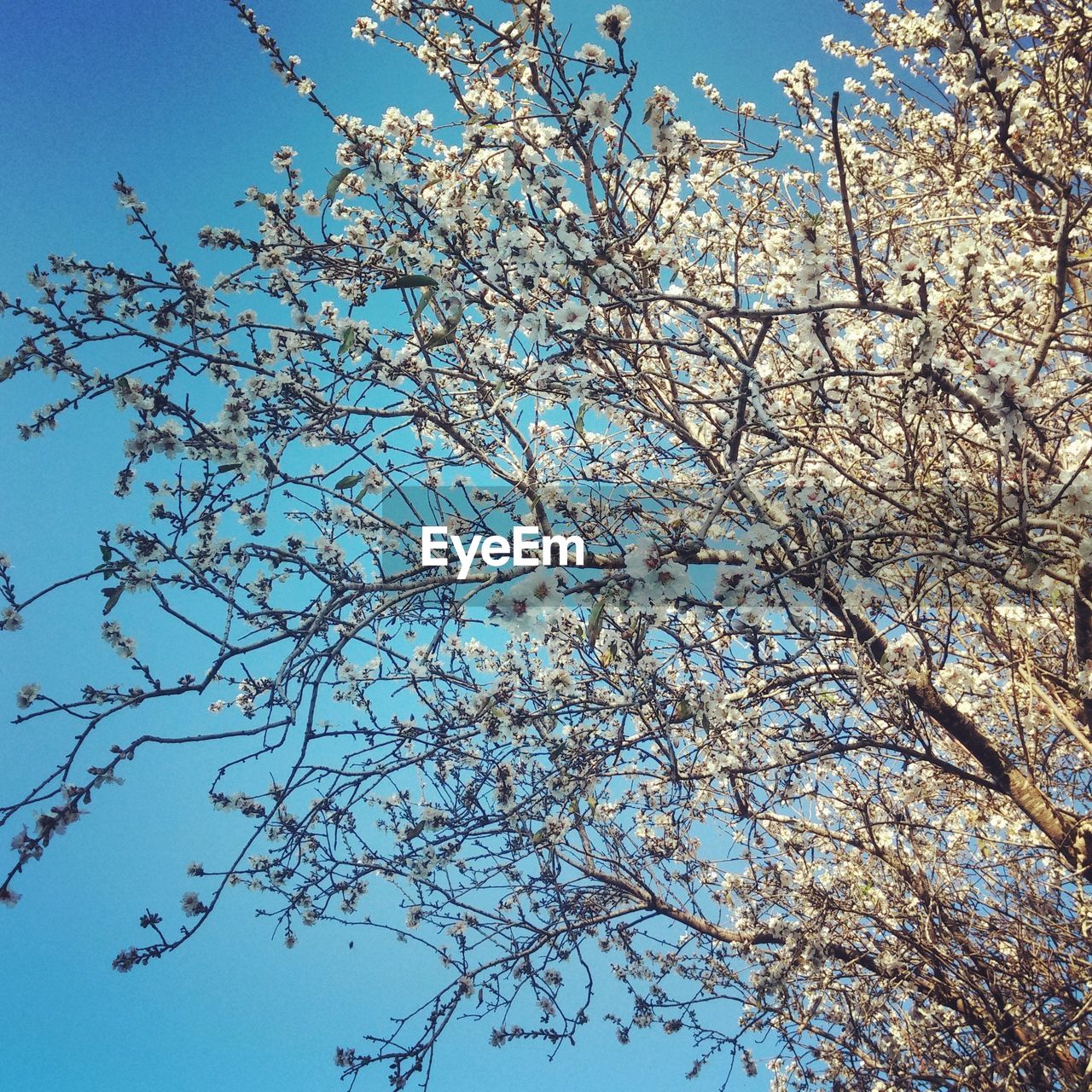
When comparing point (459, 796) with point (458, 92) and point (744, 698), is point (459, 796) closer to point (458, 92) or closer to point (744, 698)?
point (744, 698)

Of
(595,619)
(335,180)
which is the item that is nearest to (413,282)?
(335,180)

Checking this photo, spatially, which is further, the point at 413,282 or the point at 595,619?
the point at 413,282

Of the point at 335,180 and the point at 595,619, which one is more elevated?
the point at 335,180

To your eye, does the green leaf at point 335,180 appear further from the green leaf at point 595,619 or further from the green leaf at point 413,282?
the green leaf at point 595,619

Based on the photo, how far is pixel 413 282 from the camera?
264 centimetres

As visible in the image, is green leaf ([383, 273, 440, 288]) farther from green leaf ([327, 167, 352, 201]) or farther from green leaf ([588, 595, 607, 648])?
green leaf ([588, 595, 607, 648])

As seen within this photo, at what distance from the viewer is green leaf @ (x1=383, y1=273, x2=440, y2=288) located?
2631 millimetres

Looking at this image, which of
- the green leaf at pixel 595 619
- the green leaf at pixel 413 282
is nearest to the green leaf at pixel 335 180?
the green leaf at pixel 413 282

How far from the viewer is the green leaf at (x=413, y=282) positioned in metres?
2.63

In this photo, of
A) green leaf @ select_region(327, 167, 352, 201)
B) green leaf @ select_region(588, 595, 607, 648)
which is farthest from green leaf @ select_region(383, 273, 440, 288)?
green leaf @ select_region(588, 595, 607, 648)

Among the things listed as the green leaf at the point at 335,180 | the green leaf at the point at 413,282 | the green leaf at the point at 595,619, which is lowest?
the green leaf at the point at 595,619

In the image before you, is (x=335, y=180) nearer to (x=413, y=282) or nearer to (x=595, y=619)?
(x=413, y=282)

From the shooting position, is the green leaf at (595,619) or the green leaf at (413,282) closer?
the green leaf at (595,619)

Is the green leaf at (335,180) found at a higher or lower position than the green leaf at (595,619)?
higher
